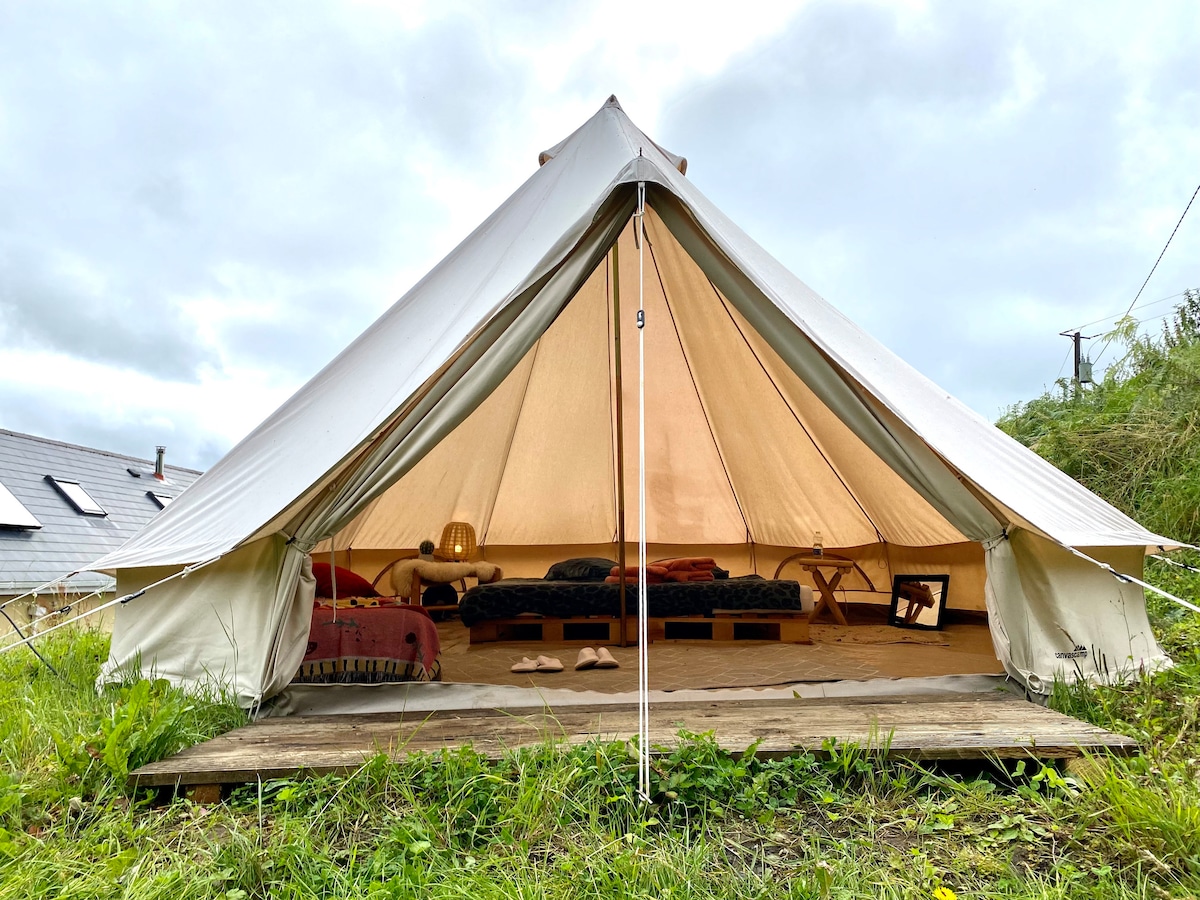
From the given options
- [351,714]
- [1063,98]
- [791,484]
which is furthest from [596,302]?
[1063,98]

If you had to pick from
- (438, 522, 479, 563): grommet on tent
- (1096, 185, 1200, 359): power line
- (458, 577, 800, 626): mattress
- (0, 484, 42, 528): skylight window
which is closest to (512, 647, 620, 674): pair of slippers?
(458, 577, 800, 626): mattress

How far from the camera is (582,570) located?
4.89 m

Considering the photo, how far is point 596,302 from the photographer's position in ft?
14.7

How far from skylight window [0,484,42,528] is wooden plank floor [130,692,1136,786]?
28.0 feet

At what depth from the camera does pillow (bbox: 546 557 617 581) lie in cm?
485

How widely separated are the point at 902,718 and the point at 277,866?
1.78m

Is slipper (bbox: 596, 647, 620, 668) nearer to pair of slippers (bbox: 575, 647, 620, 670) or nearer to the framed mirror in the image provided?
pair of slippers (bbox: 575, 647, 620, 670)

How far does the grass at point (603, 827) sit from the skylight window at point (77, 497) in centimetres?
1010

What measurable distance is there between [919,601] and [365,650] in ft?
11.9

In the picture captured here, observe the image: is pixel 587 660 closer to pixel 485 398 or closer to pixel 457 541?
pixel 485 398

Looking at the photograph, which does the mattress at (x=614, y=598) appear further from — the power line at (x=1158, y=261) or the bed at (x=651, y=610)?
the power line at (x=1158, y=261)

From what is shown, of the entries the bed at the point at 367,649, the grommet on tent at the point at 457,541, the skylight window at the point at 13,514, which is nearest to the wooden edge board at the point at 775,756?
the bed at the point at 367,649

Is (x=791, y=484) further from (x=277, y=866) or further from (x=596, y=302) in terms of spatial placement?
(x=277, y=866)

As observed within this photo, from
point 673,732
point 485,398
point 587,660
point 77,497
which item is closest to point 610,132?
point 485,398
